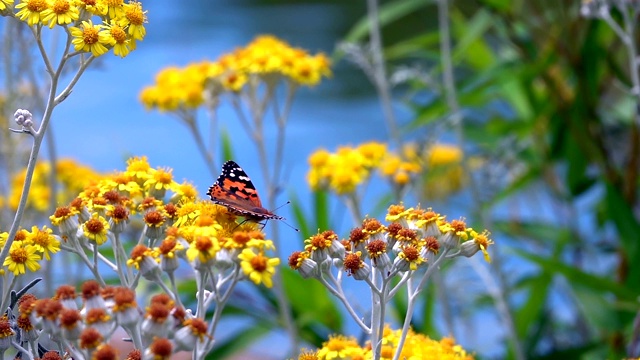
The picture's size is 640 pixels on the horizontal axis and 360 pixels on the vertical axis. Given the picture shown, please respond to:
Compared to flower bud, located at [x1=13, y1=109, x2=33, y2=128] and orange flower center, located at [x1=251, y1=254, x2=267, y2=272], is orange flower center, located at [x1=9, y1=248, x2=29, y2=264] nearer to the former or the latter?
flower bud, located at [x1=13, y1=109, x2=33, y2=128]

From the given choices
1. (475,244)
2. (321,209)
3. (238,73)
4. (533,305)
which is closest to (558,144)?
(533,305)

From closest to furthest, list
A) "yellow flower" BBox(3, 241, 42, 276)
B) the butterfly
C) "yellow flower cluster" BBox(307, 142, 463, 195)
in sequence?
"yellow flower" BBox(3, 241, 42, 276) → the butterfly → "yellow flower cluster" BBox(307, 142, 463, 195)

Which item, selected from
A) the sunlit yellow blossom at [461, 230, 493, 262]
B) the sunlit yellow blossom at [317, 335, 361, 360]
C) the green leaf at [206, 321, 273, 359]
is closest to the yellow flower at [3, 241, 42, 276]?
the sunlit yellow blossom at [317, 335, 361, 360]

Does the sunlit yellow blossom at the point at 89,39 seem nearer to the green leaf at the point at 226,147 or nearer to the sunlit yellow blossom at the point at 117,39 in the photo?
the sunlit yellow blossom at the point at 117,39

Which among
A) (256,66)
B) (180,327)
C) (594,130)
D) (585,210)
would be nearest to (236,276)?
(180,327)

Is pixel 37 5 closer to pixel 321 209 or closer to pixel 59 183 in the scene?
pixel 59 183

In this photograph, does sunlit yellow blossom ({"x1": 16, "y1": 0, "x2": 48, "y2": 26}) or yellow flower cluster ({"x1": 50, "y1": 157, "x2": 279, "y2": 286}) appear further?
sunlit yellow blossom ({"x1": 16, "y1": 0, "x2": 48, "y2": 26})

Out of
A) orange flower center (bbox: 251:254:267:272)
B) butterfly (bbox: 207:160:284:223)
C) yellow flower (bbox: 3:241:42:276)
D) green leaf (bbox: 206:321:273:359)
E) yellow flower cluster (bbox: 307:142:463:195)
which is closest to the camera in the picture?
orange flower center (bbox: 251:254:267:272)

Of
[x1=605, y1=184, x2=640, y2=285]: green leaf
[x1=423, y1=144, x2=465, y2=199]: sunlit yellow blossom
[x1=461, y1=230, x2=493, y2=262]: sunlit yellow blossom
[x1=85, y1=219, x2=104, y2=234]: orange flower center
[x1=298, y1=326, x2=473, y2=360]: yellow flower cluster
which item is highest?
[x1=423, y1=144, x2=465, y2=199]: sunlit yellow blossom
